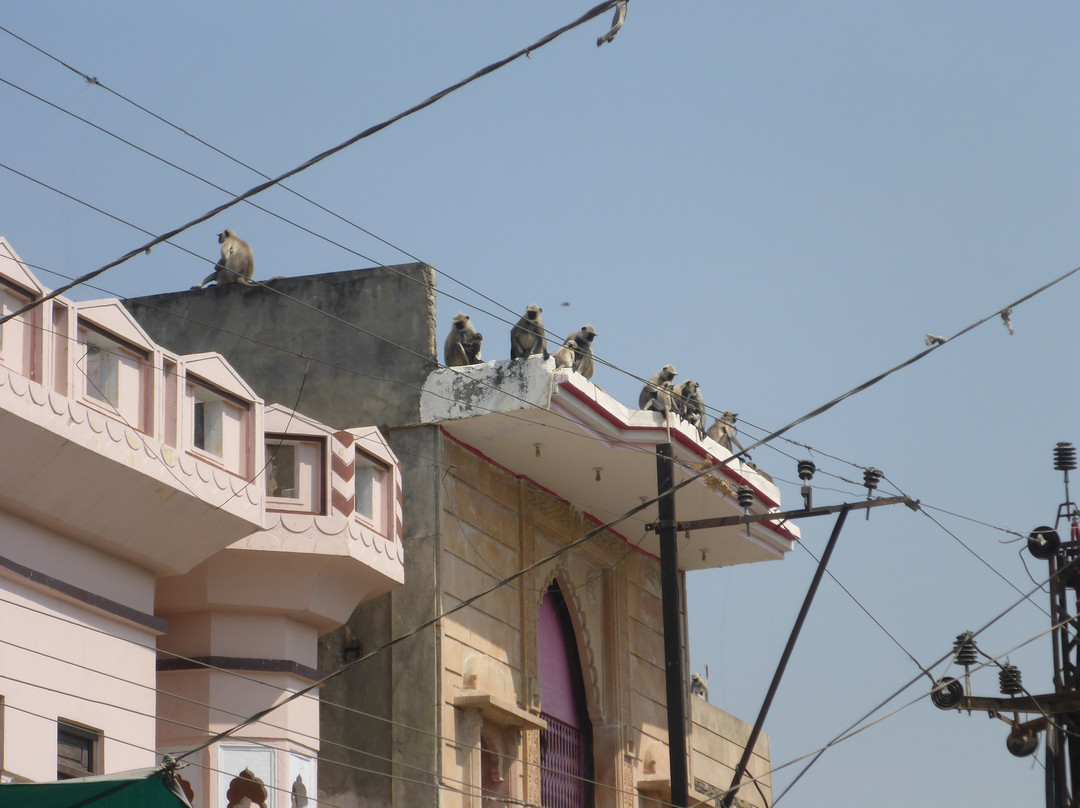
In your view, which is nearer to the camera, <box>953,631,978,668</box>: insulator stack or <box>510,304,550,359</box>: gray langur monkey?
<box>953,631,978,668</box>: insulator stack

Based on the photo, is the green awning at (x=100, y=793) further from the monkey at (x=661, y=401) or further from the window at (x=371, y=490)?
the monkey at (x=661, y=401)

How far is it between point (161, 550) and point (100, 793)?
412 centimetres

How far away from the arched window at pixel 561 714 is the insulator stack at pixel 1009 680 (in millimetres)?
6056

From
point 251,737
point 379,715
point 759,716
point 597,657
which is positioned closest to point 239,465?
point 251,737

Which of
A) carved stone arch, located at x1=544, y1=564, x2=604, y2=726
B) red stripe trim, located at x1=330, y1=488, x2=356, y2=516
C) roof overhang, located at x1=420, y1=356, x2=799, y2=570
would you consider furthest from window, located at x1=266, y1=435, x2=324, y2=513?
carved stone arch, located at x1=544, y1=564, x2=604, y2=726

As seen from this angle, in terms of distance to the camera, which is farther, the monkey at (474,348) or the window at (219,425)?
the monkey at (474,348)

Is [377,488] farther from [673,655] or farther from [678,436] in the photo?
[678,436]

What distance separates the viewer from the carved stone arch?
71.6 feet

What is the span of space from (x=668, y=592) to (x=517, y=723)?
9.99ft

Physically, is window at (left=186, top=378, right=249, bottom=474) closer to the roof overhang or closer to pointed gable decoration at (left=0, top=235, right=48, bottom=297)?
pointed gable decoration at (left=0, top=235, right=48, bottom=297)

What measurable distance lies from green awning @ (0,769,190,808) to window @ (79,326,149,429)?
11.9 ft

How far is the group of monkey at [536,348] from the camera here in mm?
19984

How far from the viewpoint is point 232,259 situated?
70.3ft

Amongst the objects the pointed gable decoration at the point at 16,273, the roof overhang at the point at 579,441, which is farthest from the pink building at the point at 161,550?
the roof overhang at the point at 579,441
